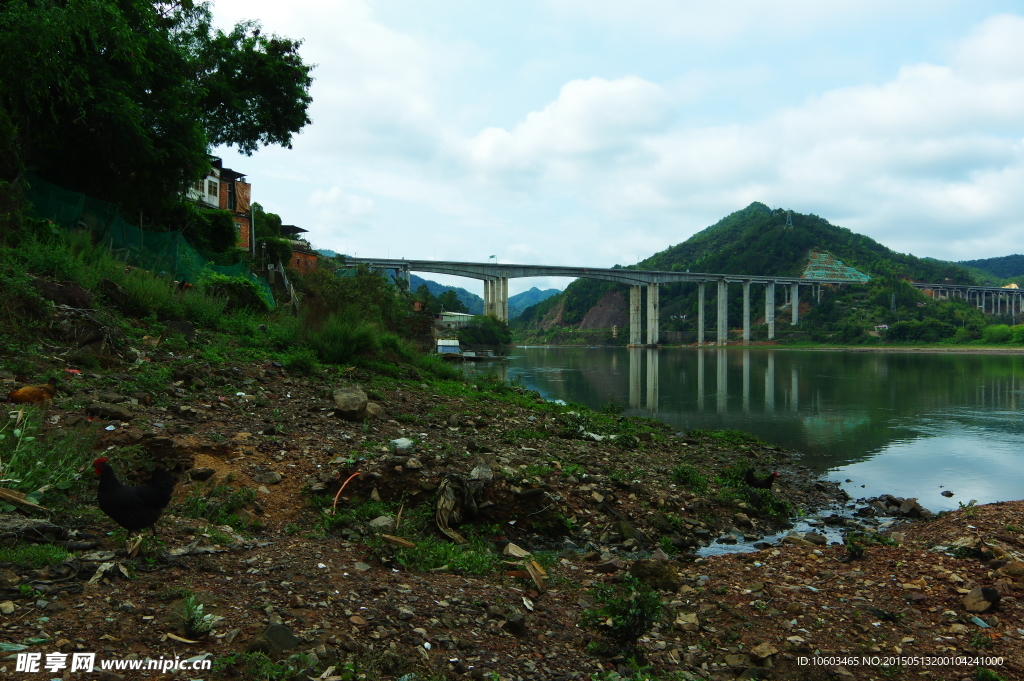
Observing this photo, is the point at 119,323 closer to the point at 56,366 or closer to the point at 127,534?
the point at 56,366

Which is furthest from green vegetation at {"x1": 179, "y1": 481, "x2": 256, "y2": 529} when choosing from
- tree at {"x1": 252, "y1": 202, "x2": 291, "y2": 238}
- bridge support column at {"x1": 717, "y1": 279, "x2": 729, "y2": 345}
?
bridge support column at {"x1": 717, "y1": 279, "x2": 729, "y2": 345}

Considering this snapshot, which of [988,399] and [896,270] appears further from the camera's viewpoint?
[896,270]

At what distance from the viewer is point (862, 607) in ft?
18.8

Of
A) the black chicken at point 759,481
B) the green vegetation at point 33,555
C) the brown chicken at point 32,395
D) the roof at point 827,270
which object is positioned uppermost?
the roof at point 827,270

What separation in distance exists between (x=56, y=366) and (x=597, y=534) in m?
8.24

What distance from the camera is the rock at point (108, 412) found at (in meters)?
7.46

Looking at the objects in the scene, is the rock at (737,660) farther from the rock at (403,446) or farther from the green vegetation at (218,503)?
the rock at (403,446)

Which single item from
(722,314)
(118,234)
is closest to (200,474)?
(118,234)

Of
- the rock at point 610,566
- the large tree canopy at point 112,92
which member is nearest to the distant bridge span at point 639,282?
the large tree canopy at point 112,92

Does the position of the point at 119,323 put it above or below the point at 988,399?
above

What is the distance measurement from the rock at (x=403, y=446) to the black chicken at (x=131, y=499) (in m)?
3.59

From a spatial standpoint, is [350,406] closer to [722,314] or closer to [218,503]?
[218,503]

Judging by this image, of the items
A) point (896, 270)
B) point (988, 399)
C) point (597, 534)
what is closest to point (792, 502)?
point (597, 534)

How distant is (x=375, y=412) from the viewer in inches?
414
